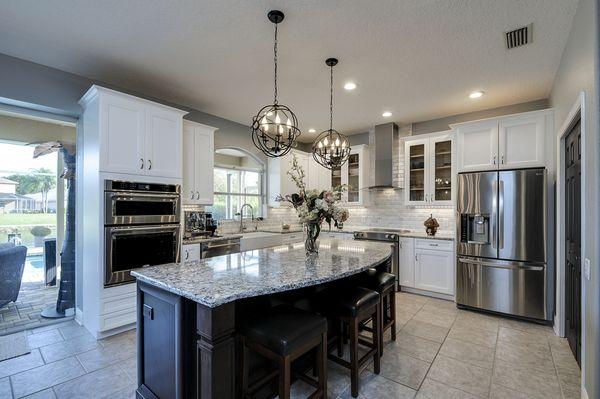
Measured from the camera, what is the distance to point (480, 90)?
3.74 m

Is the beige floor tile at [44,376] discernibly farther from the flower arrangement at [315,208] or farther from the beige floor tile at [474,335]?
the beige floor tile at [474,335]

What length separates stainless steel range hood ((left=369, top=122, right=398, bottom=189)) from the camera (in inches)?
205

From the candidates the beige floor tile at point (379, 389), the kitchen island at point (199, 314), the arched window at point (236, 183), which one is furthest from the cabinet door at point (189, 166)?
the beige floor tile at point (379, 389)

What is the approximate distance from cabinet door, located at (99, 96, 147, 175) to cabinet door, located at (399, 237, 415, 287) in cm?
387

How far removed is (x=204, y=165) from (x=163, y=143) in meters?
0.81

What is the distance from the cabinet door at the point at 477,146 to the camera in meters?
3.75

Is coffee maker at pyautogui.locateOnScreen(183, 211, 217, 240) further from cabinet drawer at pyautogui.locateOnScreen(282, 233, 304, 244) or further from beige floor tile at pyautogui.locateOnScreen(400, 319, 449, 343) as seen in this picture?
beige floor tile at pyautogui.locateOnScreen(400, 319, 449, 343)

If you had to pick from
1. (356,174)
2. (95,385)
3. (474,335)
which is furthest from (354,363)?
(356,174)

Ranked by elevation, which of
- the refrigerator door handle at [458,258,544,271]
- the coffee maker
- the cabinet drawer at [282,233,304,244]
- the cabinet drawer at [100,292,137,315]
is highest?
the coffee maker

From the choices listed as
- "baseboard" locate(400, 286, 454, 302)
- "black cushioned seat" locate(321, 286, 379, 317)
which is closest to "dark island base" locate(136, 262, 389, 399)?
"black cushioned seat" locate(321, 286, 379, 317)

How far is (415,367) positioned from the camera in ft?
8.16

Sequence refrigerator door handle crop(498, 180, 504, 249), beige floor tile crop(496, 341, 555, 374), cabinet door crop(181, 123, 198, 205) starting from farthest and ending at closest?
cabinet door crop(181, 123, 198, 205) → refrigerator door handle crop(498, 180, 504, 249) → beige floor tile crop(496, 341, 555, 374)

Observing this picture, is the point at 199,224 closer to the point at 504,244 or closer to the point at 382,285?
the point at 382,285

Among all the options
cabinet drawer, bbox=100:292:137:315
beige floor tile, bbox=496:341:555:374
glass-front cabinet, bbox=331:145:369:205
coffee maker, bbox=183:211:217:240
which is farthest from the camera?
glass-front cabinet, bbox=331:145:369:205
